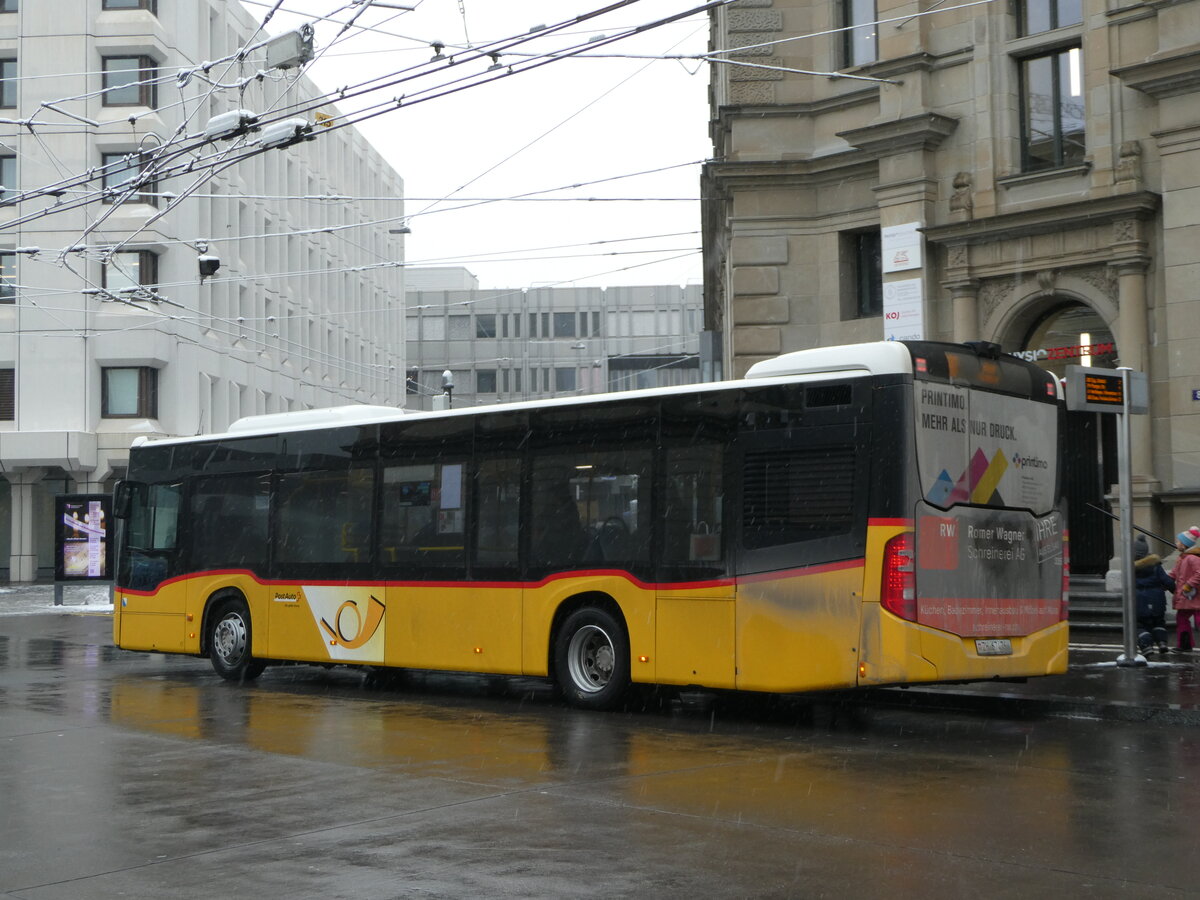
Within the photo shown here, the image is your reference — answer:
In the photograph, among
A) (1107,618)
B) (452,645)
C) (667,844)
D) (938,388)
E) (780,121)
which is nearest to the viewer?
(667,844)

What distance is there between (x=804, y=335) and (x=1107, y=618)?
715 centimetres

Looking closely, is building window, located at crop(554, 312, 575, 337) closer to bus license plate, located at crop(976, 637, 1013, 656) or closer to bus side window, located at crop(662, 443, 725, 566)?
bus side window, located at crop(662, 443, 725, 566)

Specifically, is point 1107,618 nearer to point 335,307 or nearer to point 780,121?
point 780,121

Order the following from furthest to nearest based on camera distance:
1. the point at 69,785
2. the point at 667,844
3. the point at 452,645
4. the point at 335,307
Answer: the point at 335,307 < the point at 452,645 < the point at 69,785 < the point at 667,844

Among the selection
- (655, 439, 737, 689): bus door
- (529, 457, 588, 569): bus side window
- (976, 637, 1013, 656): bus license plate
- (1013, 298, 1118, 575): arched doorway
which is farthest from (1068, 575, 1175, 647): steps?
(529, 457, 588, 569): bus side window

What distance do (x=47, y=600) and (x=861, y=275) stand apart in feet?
84.6

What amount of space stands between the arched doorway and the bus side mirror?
13.1 m

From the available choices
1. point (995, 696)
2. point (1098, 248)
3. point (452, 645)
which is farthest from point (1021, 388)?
point (1098, 248)

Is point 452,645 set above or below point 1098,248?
below

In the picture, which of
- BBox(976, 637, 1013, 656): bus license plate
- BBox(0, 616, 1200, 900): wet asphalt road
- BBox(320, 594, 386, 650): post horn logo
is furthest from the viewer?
BBox(320, 594, 386, 650): post horn logo

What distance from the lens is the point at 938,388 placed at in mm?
11922

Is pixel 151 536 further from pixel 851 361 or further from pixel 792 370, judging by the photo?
pixel 851 361

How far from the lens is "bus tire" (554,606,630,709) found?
44.0 ft

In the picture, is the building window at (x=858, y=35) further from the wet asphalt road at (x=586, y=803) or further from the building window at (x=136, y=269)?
the building window at (x=136, y=269)
